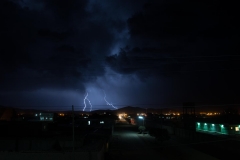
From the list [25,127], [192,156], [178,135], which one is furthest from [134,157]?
[178,135]

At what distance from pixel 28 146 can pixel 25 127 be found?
10330mm

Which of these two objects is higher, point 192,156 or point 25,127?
point 25,127

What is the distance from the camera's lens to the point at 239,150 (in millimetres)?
30406

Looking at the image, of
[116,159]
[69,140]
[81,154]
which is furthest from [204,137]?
[81,154]

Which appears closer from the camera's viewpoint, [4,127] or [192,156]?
[192,156]

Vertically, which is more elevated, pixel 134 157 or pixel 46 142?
pixel 46 142

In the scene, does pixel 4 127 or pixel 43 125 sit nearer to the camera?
pixel 4 127

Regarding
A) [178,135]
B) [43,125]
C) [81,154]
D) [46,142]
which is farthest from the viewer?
[178,135]

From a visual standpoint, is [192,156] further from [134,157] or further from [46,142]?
[46,142]

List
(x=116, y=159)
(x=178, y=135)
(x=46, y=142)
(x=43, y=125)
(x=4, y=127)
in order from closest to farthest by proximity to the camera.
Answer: (x=116, y=159) < (x=46, y=142) < (x=4, y=127) < (x=43, y=125) < (x=178, y=135)

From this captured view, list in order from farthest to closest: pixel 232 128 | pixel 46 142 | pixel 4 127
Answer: pixel 232 128 < pixel 4 127 < pixel 46 142

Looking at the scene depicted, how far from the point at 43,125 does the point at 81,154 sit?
2496 cm

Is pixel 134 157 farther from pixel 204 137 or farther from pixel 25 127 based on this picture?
pixel 25 127

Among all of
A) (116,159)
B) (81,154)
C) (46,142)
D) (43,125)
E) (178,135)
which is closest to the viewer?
(81,154)
